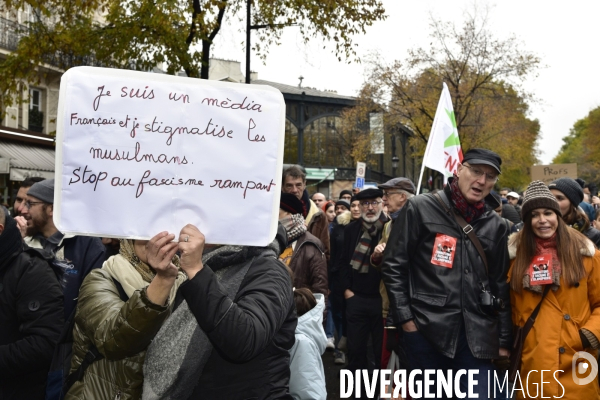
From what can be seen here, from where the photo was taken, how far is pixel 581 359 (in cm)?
404

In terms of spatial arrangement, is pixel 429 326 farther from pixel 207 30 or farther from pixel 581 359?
pixel 207 30

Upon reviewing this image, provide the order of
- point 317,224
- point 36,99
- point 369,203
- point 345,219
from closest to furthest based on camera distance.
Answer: point 369,203, point 317,224, point 345,219, point 36,99

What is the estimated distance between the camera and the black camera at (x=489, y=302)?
13.5ft

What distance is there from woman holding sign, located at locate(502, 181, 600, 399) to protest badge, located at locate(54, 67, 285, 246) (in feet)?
8.43

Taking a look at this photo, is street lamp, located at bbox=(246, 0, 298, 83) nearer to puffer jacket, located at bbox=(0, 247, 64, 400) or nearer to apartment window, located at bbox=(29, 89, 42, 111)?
puffer jacket, located at bbox=(0, 247, 64, 400)

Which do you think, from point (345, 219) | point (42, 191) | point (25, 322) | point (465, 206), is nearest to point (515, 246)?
point (465, 206)

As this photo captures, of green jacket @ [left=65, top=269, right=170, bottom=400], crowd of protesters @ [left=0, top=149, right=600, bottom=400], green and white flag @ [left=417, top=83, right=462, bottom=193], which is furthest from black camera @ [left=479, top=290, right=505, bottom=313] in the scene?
green jacket @ [left=65, top=269, right=170, bottom=400]

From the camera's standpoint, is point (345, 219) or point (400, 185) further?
point (345, 219)

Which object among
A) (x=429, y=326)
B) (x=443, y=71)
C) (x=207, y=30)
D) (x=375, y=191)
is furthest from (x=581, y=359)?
(x=443, y=71)

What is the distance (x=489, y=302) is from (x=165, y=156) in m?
2.69

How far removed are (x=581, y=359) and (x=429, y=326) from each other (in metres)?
0.97

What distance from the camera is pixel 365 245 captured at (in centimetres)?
645

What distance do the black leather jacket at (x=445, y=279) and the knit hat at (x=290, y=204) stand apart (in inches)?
32.4

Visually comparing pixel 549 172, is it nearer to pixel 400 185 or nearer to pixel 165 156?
pixel 400 185
